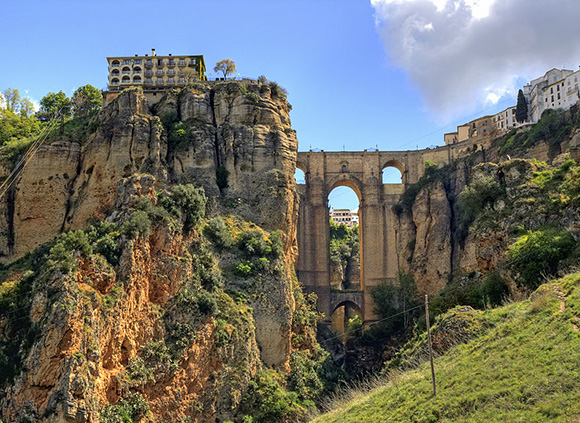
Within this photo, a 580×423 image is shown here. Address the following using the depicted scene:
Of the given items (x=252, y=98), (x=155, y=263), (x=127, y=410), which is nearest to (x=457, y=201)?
(x=252, y=98)

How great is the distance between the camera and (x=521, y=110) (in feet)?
257

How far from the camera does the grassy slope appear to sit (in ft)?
84.4

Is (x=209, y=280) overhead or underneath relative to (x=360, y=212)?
underneath

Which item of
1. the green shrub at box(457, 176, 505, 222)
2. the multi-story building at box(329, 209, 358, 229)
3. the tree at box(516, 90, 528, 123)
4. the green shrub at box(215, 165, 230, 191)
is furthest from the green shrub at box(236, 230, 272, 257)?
the multi-story building at box(329, 209, 358, 229)

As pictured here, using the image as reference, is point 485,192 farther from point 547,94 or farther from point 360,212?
point 547,94

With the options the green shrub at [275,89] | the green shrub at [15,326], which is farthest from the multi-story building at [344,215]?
the green shrub at [15,326]

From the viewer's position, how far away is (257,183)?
185ft

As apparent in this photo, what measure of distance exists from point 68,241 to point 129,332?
6.06 metres

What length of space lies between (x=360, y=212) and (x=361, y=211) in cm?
45

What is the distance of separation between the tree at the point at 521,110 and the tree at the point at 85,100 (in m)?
42.6

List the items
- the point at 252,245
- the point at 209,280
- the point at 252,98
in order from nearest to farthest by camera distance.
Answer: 1. the point at 209,280
2. the point at 252,245
3. the point at 252,98

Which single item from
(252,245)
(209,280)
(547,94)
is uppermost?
(547,94)

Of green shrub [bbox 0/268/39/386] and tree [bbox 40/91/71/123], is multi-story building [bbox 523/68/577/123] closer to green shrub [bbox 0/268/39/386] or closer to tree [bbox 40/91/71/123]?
tree [bbox 40/91/71/123]

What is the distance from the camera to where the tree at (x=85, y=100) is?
6469cm
